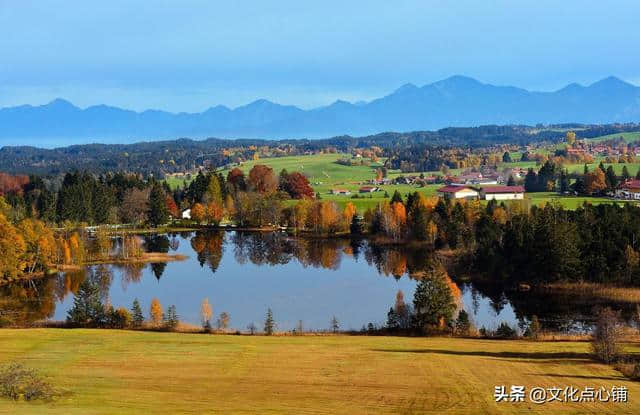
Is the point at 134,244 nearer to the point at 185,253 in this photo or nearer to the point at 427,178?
the point at 185,253

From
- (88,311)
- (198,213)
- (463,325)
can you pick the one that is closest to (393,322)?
(463,325)

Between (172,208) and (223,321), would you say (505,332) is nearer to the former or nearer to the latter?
(223,321)

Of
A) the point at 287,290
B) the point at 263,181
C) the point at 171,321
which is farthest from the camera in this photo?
the point at 263,181

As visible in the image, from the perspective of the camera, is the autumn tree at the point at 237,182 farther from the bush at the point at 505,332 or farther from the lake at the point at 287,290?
the bush at the point at 505,332

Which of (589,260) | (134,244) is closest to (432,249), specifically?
(589,260)

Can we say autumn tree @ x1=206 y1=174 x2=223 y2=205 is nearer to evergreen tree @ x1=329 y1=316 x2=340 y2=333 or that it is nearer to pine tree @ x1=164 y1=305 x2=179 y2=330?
pine tree @ x1=164 y1=305 x2=179 y2=330

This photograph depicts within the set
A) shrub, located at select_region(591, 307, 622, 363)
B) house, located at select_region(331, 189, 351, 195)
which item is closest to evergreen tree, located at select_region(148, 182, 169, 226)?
house, located at select_region(331, 189, 351, 195)
